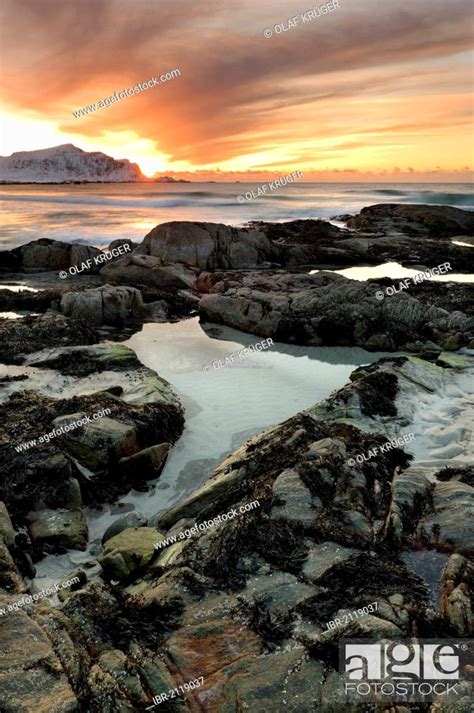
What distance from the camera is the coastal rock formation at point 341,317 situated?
1420 centimetres

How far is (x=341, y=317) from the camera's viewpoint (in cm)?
1479

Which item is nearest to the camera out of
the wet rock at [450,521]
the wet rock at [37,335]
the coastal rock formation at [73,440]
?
the wet rock at [450,521]

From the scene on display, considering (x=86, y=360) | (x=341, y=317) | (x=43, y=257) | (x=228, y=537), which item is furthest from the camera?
(x=43, y=257)

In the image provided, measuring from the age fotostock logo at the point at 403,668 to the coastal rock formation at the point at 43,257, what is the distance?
24750mm

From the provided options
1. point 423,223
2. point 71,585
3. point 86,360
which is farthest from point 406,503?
point 423,223

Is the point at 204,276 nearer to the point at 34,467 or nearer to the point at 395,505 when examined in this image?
the point at 34,467

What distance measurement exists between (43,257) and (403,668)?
2599 cm

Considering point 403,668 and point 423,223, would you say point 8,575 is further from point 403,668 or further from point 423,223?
point 423,223

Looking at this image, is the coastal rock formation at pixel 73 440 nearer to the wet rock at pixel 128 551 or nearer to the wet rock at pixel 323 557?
the wet rock at pixel 128 551

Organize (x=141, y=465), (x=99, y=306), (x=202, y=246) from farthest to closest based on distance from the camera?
(x=202, y=246) → (x=99, y=306) → (x=141, y=465)

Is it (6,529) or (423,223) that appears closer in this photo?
(6,529)

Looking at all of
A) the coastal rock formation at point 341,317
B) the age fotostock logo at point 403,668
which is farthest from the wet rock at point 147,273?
the age fotostock logo at point 403,668

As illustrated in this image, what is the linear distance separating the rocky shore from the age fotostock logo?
2.7 inches

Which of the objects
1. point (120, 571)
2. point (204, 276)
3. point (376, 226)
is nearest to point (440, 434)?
point (120, 571)
